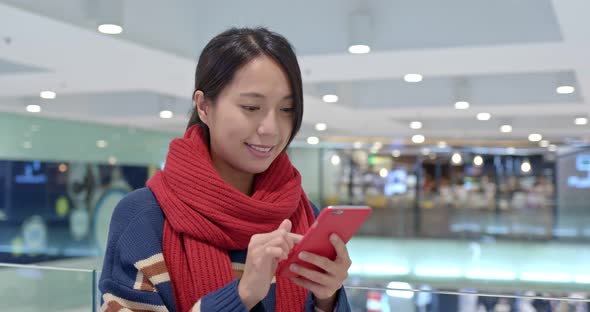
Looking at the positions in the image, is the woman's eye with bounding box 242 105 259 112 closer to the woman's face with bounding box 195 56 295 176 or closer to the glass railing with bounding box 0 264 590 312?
the woman's face with bounding box 195 56 295 176

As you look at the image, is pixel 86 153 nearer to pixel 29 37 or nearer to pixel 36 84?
pixel 36 84

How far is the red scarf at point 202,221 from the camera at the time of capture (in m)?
1.34

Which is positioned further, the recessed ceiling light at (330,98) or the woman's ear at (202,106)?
the recessed ceiling light at (330,98)

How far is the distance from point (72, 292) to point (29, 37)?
12.1 ft

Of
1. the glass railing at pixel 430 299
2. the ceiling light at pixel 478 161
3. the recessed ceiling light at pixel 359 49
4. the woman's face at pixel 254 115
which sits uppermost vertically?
the recessed ceiling light at pixel 359 49

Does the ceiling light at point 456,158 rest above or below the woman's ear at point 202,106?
above

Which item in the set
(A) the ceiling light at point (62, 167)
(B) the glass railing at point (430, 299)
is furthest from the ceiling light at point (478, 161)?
(B) the glass railing at point (430, 299)

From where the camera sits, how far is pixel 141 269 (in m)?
1.30

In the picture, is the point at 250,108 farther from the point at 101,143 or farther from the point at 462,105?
the point at 101,143

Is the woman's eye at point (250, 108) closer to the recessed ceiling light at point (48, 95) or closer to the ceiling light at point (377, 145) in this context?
the recessed ceiling light at point (48, 95)

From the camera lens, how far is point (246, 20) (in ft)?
23.0

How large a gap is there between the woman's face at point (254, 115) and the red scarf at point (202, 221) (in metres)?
0.06

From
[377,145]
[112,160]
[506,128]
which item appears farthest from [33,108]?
[377,145]

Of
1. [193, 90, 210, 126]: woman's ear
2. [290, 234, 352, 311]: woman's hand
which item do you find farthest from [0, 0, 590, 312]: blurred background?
[290, 234, 352, 311]: woman's hand
